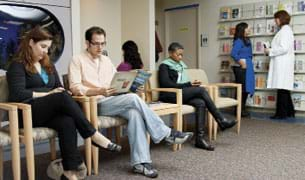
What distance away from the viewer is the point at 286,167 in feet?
9.18

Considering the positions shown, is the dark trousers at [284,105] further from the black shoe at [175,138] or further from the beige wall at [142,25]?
the black shoe at [175,138]

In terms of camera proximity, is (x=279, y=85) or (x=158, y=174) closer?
(x=158, y=174)

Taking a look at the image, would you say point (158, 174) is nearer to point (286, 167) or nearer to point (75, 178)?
point (75, 178)

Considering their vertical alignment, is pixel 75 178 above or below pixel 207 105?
below

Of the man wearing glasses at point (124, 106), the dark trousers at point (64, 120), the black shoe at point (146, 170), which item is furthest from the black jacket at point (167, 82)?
the dark trousers at point (64, 120)

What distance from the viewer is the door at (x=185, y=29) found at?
6.50 m

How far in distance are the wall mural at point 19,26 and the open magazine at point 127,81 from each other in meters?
1.67

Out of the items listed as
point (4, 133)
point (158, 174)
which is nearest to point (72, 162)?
point (4, 133)

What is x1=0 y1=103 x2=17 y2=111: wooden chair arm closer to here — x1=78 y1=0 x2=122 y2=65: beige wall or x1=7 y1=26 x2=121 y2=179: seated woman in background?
x1=7 y1=26 x2=121 y2=179: seated woman in background

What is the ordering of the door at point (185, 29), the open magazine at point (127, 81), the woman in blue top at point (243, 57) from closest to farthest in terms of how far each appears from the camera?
the open magazine at point (127, 81), the woman in blue top at point (243, 57), the door at point (185, 29)

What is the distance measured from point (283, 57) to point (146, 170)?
319 centimetres

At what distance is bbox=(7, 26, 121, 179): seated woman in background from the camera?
2268 millimetres

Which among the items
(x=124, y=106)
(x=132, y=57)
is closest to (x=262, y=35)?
(x=132, y=57)

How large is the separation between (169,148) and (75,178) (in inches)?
52.4
